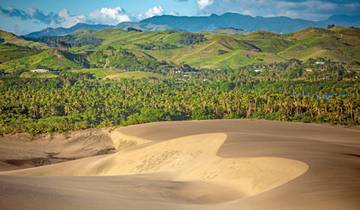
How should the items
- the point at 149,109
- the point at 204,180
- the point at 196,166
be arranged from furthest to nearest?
the point at 149,109, the point at 196,166, the point at 204,180

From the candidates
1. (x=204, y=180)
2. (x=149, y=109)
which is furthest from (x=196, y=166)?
(x=149, y=109)

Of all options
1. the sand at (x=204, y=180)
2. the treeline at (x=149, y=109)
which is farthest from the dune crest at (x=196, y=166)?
the treeline at (x=149, y=109)

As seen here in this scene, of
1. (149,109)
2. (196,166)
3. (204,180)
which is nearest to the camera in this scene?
(204,180)

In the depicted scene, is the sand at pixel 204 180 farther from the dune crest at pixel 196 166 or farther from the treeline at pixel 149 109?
the treeline at pixel 149 109

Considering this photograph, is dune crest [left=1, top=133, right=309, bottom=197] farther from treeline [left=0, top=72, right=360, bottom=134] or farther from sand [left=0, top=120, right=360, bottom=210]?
treeline [left=0, top=72, right=360, bottom=134]

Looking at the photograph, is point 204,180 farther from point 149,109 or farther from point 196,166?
point 149,109

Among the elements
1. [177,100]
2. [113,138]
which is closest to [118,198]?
[113,138]

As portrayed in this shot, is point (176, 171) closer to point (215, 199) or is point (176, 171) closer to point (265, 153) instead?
point (265, 153)
